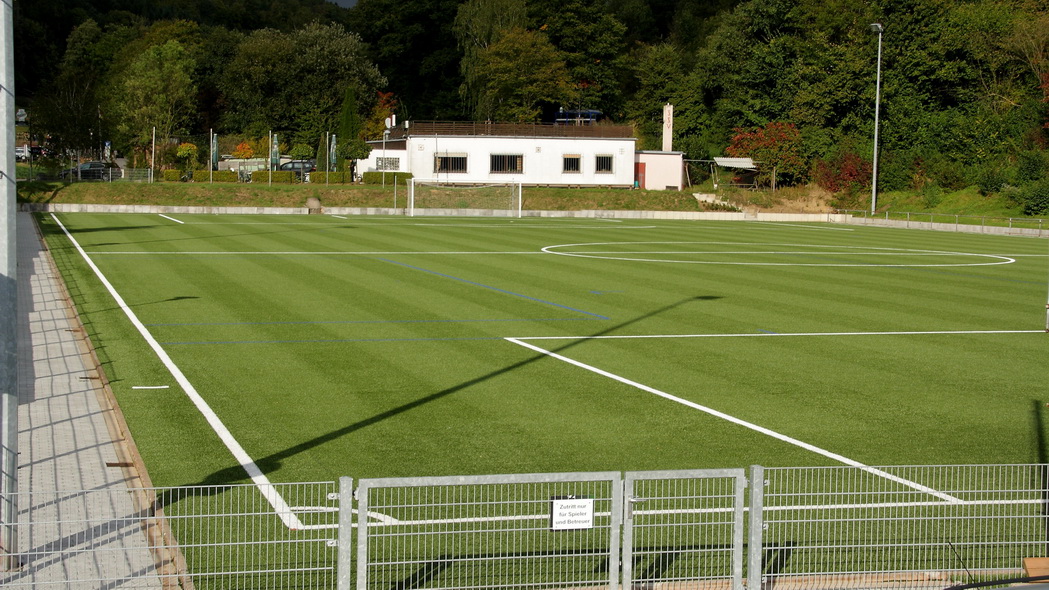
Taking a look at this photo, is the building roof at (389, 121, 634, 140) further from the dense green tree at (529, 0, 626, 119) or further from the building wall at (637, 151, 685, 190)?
the dense green tree at (529, 0, 626, 119)

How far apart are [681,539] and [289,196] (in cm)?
6616

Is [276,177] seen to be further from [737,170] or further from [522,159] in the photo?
[737,170]

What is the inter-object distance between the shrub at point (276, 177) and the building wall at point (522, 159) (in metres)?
9.09

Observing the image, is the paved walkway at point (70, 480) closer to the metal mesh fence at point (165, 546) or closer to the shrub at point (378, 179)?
the metal mesh fence at point (165, 546)

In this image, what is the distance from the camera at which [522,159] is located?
8450 cm

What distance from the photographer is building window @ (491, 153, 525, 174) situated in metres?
84.6

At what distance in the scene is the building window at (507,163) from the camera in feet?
277

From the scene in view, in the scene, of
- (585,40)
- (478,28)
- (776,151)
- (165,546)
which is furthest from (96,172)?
(165,546)

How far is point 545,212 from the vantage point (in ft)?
234

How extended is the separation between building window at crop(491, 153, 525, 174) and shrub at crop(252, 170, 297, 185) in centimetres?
1588

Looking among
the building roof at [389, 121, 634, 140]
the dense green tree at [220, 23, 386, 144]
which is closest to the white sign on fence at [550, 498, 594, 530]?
the building roof at [389, 121, 634, 140]

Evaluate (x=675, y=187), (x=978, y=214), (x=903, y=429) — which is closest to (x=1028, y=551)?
(x=903, y=429)

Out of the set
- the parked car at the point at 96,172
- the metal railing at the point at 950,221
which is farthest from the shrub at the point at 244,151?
the metal railing at the point at 950,221

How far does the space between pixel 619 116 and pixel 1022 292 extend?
85821 millimetres
